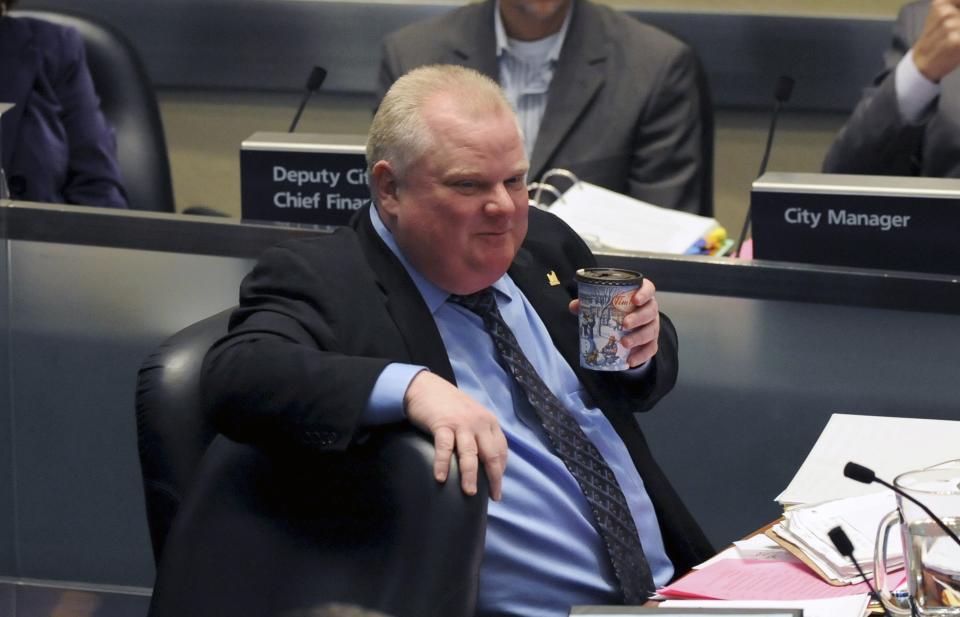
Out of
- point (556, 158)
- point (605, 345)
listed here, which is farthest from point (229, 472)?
point (556, 158)

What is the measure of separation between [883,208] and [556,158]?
3.88ft

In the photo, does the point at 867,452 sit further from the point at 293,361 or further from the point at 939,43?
the point at 939,43

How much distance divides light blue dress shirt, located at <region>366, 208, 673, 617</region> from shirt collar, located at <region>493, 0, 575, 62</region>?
4.88ft

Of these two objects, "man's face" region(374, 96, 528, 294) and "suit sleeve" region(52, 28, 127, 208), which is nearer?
"man's face" region(374, 96, 528, 294)

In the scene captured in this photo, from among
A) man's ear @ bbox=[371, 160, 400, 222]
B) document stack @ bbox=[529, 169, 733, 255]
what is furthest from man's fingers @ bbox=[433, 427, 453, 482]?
document stack @ bbox=[529, 169, 733, 255]

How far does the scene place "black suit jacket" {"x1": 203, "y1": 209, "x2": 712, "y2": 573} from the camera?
1.47m

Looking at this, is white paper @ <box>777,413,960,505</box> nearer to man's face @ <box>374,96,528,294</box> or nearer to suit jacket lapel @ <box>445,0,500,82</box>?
man's face @ <box>374,96,528,294</box>

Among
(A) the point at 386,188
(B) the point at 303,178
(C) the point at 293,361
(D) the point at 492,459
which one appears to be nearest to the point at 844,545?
(D) the point at 492,459

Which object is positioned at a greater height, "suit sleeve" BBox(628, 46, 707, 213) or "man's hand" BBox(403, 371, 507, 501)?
"man's hand" BBox(403, 371, 507, 501)

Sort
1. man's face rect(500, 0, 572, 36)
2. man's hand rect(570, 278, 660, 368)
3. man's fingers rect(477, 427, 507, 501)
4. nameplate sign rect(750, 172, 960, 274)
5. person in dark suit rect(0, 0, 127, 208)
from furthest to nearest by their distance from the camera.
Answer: man's face rect(500, 0, 572, 36)
person in dark suit rect(0, 0, 127, 208)
nameplate sign rect(750, 172, 960, 274)
man's hand rect(570, 278, 660, 368)
man's fingers rect(477, 427, 507, 501)

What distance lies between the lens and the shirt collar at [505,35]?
3293 millimetres

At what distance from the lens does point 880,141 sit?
2816 mm

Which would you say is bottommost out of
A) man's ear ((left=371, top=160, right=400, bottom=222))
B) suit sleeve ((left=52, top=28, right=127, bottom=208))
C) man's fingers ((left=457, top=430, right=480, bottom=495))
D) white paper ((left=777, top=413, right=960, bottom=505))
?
suit sleeve ((left=52, top=28, right=127, bottom=208))

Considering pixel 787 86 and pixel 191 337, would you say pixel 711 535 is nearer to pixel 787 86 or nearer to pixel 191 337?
pixel 191 337
